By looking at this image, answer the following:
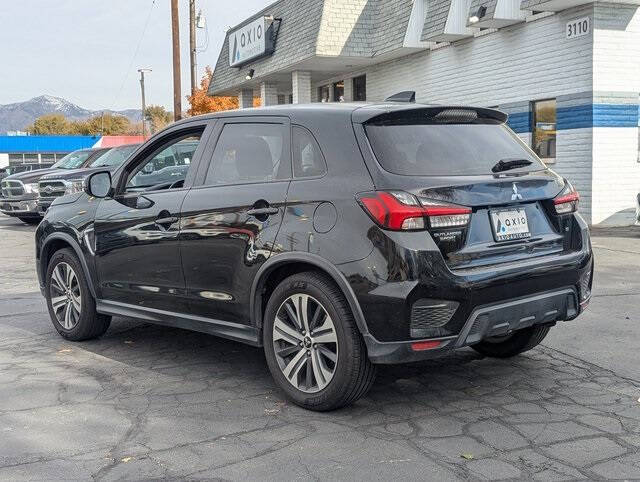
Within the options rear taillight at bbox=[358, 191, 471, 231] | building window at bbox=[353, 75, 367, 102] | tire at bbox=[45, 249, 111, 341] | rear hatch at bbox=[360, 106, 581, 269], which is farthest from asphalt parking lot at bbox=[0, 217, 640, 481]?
building window at bbox=[353, 75, 367, 102]

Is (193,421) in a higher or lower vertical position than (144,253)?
lower

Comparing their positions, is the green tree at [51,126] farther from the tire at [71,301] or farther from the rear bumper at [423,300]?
the rear bumper at [423,300]

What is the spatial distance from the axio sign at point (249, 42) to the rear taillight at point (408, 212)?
21.6 meters

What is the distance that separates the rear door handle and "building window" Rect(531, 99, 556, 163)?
12.6 m

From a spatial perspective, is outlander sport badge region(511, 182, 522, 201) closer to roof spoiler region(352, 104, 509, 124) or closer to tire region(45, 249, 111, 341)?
roof spoiler region(352, 104, 509, 124)

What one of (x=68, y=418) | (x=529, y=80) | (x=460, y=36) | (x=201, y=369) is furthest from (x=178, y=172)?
(x=460, y=36)

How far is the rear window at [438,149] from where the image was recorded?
14.7ft

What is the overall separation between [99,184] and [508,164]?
313cm

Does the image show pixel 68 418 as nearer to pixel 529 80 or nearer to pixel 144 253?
pixel 144 253

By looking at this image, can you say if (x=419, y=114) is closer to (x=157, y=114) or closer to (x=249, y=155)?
(x=249, y=155)

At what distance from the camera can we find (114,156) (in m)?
17.9

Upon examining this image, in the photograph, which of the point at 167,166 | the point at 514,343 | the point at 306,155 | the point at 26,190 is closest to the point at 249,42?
the point at 26,190

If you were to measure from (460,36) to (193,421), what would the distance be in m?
15.8

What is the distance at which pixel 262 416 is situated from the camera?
4570mm
